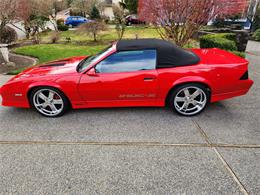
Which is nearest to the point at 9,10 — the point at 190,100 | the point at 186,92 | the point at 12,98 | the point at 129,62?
the point at 12,98

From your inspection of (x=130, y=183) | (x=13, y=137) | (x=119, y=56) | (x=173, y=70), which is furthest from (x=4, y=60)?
(x=130, y=183)

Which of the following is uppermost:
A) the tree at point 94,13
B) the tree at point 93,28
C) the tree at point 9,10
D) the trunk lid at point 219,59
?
the tree at point 94,13

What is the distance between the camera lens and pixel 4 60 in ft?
23.2

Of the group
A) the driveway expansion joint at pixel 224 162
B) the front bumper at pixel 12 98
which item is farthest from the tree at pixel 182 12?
the front bumper at pixel 12 98

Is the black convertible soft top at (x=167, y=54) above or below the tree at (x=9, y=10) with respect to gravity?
below

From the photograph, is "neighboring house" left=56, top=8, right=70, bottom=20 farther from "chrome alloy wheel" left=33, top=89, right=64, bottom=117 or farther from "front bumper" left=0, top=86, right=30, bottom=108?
"chrome alloy wheel" left=33, top=89, right=64, bottom=117

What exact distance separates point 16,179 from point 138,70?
2.27 meters

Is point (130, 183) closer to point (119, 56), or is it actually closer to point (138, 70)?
point (138, 70)

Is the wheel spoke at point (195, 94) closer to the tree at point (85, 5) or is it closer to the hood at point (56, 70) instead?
the hood at point (56, 70)

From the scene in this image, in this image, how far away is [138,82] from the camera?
309 cm

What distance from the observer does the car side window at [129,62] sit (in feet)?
10.3

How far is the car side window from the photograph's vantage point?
10.3 feet

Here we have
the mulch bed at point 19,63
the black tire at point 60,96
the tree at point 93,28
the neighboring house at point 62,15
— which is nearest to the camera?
the black tire at point 60,96

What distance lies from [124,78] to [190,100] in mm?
1227
